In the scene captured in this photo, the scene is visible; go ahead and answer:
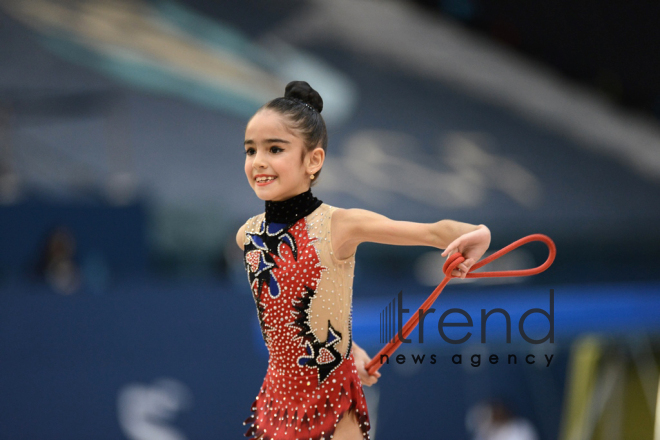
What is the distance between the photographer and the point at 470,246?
60.4 inches

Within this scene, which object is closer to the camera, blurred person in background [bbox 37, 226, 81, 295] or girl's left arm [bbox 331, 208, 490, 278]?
girl's left arm [bbox 331, 208, 490, 278]

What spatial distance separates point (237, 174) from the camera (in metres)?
7.47

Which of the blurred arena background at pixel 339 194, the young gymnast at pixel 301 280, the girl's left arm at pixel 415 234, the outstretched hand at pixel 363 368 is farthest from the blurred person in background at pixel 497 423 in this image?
the girl's left arm at pixel 415 234

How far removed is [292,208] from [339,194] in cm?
560

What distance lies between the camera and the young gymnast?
1.72m

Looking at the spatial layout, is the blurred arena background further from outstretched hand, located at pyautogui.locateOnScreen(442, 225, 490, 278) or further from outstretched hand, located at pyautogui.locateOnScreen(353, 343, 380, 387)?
outstretched hand, located at pyautogui.locateOnScreen(442, 225, 490, 278)

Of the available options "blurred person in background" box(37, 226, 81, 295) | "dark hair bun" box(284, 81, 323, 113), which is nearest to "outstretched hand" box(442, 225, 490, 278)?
"dark hair bun" box(284, 81, 323, 113)

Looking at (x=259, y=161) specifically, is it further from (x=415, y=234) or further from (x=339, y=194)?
(x=339, y=194)

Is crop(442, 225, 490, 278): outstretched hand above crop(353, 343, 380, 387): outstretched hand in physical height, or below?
above

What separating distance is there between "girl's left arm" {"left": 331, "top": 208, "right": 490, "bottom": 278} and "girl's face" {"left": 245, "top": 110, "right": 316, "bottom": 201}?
0.16 metres

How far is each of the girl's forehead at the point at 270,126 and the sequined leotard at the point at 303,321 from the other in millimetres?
179

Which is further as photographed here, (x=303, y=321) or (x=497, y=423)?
(x=497, y=423)

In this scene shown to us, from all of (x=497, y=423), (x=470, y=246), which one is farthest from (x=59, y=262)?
(x=470, y=246)

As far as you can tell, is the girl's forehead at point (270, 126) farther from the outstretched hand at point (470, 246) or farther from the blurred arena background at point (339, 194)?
the blurred arena background at point (339, 194)
